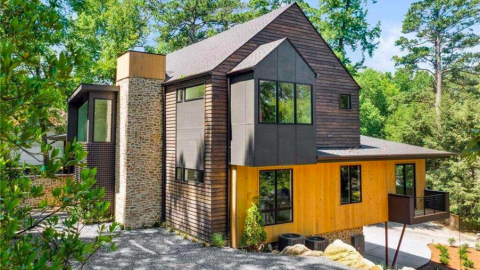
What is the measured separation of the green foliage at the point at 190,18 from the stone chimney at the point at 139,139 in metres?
17.6

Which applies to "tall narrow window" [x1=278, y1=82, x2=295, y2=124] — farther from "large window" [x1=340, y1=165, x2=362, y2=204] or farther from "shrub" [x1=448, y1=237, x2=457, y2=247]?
"shrub" [x1=448, y1=237, x2=457, y2=247]

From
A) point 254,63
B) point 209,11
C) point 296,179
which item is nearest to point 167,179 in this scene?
point 296,179

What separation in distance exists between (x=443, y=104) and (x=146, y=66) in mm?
23102

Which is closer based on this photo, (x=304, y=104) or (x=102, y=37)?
(x=304, y=104)

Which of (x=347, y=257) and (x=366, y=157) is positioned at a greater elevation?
(x=366, y=157)

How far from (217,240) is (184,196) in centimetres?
231

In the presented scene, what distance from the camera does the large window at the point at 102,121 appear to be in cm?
1341

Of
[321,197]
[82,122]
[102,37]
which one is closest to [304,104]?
[321,197]

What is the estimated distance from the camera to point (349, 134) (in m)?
14.8

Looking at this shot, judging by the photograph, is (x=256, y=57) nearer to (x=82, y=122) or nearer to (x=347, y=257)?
(x=347, y=257)

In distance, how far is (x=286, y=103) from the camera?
405 inches

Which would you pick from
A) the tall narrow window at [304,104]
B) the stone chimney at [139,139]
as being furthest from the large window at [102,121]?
the tall narrow window at [304,104]

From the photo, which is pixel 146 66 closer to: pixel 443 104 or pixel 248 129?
pixel 248 129

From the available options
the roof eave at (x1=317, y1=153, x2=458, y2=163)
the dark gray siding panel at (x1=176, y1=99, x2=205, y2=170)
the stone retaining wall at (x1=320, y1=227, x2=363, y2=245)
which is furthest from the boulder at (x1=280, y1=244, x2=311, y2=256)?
the dark gray siding panel at (x1=176, y1=99, x2=205, y2=170)
